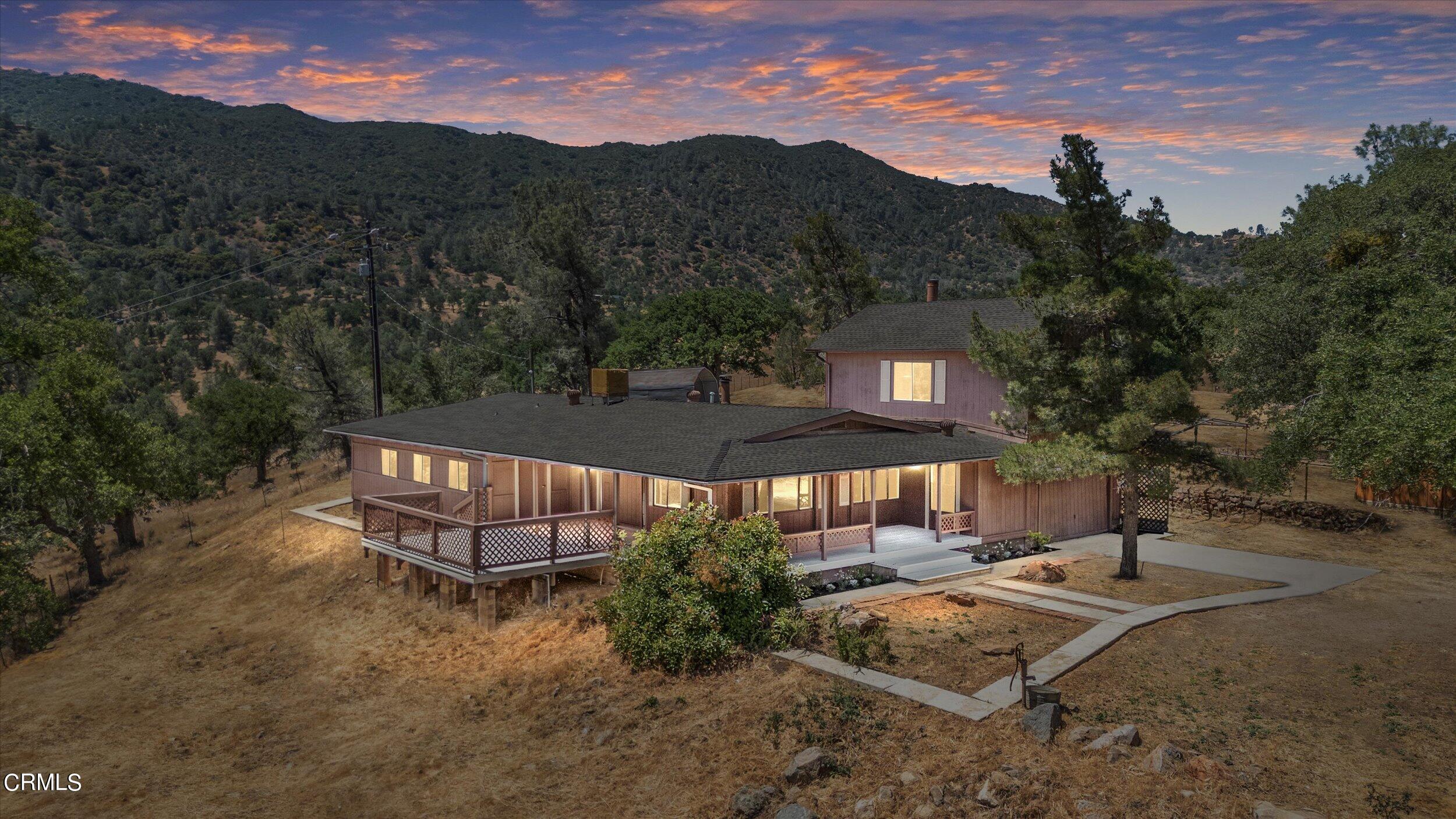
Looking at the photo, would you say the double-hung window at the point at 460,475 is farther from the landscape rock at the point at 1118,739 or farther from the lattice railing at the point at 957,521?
the landscape rock at the point at 1118,739

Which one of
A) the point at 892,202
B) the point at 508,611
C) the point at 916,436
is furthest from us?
the point at 892,202

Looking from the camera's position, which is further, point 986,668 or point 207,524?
point 207,524

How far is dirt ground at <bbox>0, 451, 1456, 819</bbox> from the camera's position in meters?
11.4

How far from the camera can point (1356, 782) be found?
1070 centimetres

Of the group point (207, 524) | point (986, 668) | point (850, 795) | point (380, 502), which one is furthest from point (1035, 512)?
point (207, 524)

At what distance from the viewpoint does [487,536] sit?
20156mm

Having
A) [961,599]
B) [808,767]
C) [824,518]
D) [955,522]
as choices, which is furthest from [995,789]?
[955,522]

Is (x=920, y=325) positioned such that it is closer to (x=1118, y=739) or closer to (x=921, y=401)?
Answer: (x=921, y=401)

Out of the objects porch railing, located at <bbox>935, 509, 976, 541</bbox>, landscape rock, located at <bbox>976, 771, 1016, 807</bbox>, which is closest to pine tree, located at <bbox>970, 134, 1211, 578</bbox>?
porch railing, located at <bbox>935, 509, 976, 541</bbox>

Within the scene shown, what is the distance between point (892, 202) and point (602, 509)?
510ft

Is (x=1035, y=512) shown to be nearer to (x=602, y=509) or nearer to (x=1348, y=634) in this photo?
(x=1348, y=634)

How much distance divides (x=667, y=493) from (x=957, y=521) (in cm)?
865

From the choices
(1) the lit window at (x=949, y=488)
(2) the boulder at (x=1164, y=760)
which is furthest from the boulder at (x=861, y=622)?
(1) the lit window at (x=949, y=488)

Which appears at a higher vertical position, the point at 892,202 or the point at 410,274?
the point at 892,202
